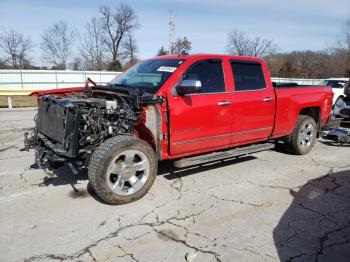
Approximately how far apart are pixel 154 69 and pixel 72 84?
91.3 ft

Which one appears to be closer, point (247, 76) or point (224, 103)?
point (224, 103)

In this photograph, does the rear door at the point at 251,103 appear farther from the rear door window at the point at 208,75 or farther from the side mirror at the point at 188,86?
the side mirror at the point at 188,86

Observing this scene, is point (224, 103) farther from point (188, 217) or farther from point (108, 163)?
point (108, 163)

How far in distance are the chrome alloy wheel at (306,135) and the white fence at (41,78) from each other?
25.8 meters

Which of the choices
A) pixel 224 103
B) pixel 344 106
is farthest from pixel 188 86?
pixel 344 106

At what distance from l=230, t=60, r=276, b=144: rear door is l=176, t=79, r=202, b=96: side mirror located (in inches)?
40.8

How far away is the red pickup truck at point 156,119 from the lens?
414cm

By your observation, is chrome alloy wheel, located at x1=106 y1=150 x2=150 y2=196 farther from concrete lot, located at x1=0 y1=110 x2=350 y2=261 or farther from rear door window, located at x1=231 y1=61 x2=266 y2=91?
rear door window, located at x1=231 y1=61 x2=266 y2=91

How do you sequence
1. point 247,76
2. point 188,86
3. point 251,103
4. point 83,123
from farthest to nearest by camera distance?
point 247,76 → point 251,103 → point 188,86 → point 83,123

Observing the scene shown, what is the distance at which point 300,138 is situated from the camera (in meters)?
6.77

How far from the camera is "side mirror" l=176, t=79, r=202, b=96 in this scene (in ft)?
14.4

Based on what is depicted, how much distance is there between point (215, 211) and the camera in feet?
13.3

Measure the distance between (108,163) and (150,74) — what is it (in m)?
1.75

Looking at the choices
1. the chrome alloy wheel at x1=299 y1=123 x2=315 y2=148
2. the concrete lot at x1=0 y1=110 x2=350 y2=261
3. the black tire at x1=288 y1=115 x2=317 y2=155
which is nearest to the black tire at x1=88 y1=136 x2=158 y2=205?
the concrete lot at x1=0 y1=110 x2=350 y2=261
